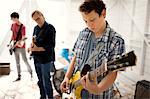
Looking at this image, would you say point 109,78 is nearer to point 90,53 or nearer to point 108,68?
point 108,68

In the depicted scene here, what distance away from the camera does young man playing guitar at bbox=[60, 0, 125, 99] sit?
1.39 metres

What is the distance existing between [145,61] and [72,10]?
2.24 meters

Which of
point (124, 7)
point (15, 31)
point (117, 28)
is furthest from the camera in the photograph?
point (117, 28)

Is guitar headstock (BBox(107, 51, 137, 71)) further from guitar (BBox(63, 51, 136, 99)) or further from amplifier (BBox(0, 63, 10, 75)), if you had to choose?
amplifier (BBox(0, 63, 10, 75))

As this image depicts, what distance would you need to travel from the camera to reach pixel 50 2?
217 inches

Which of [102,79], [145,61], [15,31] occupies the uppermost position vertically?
[15,31]

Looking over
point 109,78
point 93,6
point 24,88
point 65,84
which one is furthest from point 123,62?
point 24,88

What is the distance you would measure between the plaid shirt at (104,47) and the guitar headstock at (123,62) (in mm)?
56

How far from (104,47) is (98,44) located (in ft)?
0.23

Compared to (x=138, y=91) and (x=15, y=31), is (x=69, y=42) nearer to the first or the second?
(x=15, y=31)

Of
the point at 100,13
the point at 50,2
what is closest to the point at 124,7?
the point at 50,2

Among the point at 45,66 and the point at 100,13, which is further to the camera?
the point at 45,66

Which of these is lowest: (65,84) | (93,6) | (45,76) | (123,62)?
(45,76)

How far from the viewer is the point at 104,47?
145 centimetres
